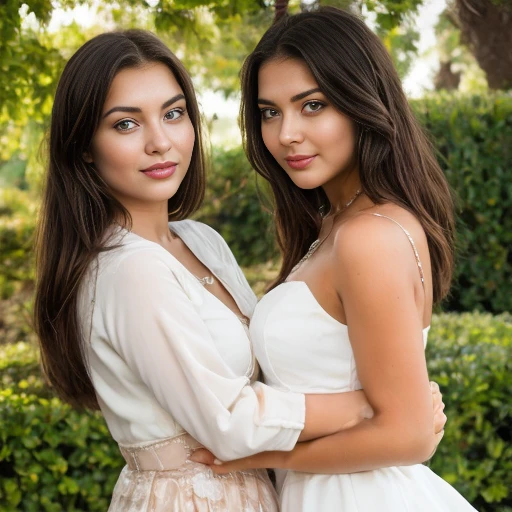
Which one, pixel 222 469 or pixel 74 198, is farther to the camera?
pixel 74 198

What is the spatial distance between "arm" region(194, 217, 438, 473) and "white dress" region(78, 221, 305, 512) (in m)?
0.16

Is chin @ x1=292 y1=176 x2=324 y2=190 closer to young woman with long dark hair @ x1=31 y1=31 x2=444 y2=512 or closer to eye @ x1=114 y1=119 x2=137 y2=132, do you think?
young woman with long dark hair @ x1=31 y1=31 x2=444 y2=512

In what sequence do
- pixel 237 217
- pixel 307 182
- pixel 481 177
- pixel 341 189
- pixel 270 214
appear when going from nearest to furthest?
pixel 307 182 < pixel 341 189 < pixel 270 214 < pixel 481 177 < pixel 237 217

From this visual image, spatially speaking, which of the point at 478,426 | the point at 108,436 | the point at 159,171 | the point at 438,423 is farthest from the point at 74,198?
the point at 478,426

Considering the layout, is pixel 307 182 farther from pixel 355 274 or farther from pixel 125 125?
pixel 125 125

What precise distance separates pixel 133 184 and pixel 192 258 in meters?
0.49

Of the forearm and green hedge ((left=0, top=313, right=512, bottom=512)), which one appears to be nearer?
the forearm

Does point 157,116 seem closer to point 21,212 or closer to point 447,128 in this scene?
point 447,128

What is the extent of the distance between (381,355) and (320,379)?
26 cm

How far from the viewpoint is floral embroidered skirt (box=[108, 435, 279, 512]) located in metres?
2.32

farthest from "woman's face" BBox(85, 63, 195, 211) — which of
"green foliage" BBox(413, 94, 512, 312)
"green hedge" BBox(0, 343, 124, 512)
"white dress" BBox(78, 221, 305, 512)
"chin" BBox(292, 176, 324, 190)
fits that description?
"green foliage" BBox(413, 94, 512, 312)

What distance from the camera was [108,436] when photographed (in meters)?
3.58

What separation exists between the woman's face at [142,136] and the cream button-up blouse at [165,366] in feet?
0.70

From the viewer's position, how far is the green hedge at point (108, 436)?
348 cm
